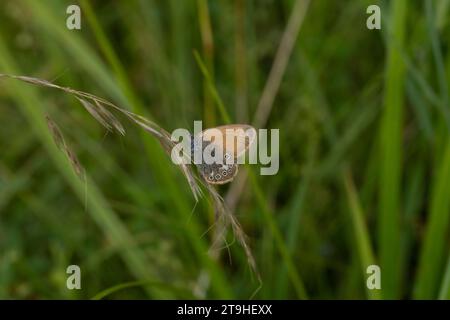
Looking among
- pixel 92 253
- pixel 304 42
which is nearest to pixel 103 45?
pixel 92 253

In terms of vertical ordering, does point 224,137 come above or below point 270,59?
below

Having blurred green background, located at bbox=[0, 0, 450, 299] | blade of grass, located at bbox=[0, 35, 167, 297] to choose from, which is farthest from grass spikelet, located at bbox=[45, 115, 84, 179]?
blade of grass, located at bbox=[0, 35, 167, 297]

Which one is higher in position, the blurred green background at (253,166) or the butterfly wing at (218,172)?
the blurred green background at (253,166)

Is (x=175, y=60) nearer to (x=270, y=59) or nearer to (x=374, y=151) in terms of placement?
(x=270, y=59)

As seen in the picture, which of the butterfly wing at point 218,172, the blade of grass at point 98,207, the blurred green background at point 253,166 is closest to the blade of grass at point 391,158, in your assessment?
the blurred green background at point 253,166

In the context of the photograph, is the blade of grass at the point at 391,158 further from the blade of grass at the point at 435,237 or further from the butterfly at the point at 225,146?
the butterfly at the point at 225,146

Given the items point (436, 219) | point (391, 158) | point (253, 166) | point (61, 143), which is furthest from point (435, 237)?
point (61, 143)
